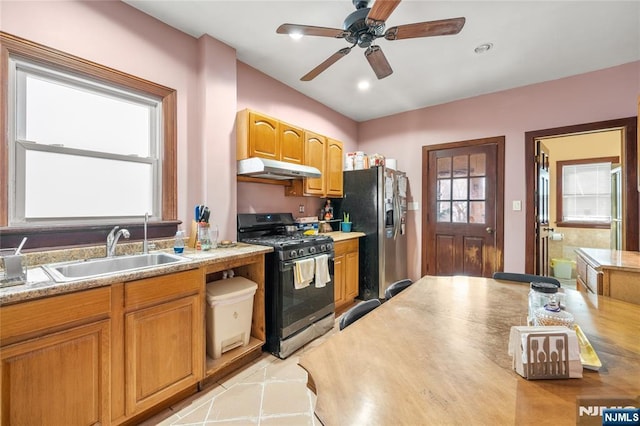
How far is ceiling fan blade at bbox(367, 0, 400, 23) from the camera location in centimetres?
142

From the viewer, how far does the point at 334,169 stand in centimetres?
365

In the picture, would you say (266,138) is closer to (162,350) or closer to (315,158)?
(315,158)

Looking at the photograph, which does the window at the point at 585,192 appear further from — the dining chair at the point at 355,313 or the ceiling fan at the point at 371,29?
the dining chair at the point at 355,313

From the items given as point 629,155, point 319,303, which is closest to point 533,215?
Answer: point 629,155

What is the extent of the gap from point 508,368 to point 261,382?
5.64 ft

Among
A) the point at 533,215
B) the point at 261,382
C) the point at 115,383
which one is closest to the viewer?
the point at 115,383

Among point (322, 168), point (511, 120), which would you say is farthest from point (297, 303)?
point (511, 120)

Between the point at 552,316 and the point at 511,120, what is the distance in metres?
3.29

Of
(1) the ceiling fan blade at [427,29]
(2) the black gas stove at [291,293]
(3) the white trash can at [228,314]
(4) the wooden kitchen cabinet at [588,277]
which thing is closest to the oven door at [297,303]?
(2) the black gas stove at [291,293]

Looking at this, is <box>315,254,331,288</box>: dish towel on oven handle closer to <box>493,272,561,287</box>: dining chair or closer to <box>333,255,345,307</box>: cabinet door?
<box>333,255,345,307</box>: cabinet door

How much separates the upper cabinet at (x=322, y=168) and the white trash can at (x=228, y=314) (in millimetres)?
1399

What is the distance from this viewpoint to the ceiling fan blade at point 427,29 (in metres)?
1.61

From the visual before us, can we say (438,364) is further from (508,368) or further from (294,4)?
(294,4)

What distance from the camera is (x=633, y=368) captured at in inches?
32.8
